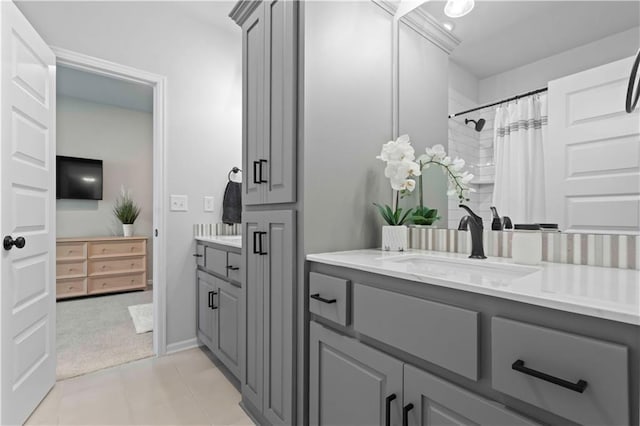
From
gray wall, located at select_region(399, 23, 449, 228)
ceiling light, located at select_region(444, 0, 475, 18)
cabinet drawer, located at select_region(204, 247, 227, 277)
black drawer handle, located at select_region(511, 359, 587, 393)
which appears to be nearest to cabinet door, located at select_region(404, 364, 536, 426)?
black drawer handle, located at select_region(511, 359, 587, 393)

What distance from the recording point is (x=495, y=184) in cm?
130

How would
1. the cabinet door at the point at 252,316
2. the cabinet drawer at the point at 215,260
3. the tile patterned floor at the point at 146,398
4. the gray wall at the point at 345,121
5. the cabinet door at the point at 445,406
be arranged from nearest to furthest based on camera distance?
the cabinet door at the point at 445,406 → the gray wall at the point at 345,121 → the cabinet door at the point at 252,316 → the tile patterned floor at the point at 146,398 → the cabinet drawer at the point at 215,260

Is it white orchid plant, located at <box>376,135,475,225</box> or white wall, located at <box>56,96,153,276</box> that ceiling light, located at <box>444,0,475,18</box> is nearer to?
white orchid plant, located at <box>376,135,475,225</box>

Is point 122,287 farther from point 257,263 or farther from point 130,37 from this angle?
point 257,263

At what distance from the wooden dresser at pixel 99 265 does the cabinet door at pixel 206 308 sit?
8.29ft

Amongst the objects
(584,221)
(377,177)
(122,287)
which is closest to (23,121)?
(377,177)

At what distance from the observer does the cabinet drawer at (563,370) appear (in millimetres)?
534

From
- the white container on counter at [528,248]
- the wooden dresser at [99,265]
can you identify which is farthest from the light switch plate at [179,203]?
the wooden dresser at [99,265]

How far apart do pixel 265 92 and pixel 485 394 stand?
1.39 meters

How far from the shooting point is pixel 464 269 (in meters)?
1.09

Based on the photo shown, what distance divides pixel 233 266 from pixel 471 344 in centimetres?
146

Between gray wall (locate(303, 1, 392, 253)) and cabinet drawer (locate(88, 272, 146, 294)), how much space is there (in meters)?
4.10

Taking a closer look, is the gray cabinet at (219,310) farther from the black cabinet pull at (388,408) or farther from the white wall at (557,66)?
the white wall at (557,66)

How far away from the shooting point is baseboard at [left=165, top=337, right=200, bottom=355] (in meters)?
2.37
